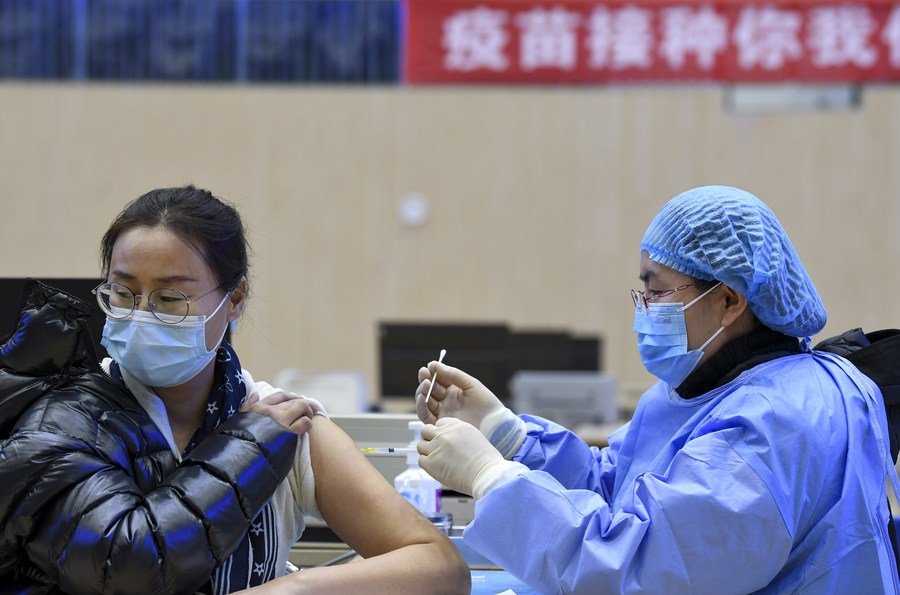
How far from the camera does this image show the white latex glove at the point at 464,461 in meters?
1.51

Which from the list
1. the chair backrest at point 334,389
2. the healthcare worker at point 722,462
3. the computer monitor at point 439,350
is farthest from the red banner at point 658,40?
the healthcare worker at point 722,462

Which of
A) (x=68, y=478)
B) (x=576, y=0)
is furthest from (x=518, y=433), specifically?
(x=576, y=0)

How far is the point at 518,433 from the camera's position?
1881 millimetres

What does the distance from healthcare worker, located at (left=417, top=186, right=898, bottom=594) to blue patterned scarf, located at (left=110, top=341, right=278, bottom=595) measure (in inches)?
11.7

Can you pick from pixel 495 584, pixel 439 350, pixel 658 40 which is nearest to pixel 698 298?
pixel 495 584

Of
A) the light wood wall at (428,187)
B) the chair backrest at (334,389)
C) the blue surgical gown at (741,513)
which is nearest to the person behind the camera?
the blue surgical gown at (741,513)

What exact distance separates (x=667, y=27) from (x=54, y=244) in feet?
14.7

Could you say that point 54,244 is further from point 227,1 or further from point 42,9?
point 227,1

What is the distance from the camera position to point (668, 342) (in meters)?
1.65

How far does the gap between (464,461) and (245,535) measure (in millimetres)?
360

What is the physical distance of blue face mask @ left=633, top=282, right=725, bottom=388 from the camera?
163 centimetres

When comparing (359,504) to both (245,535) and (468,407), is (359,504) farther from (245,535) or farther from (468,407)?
(468,407)

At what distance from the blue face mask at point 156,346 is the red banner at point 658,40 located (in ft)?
15.7

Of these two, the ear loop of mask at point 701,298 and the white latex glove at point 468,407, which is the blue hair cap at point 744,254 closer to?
the ear loop of mask at point 701,298
